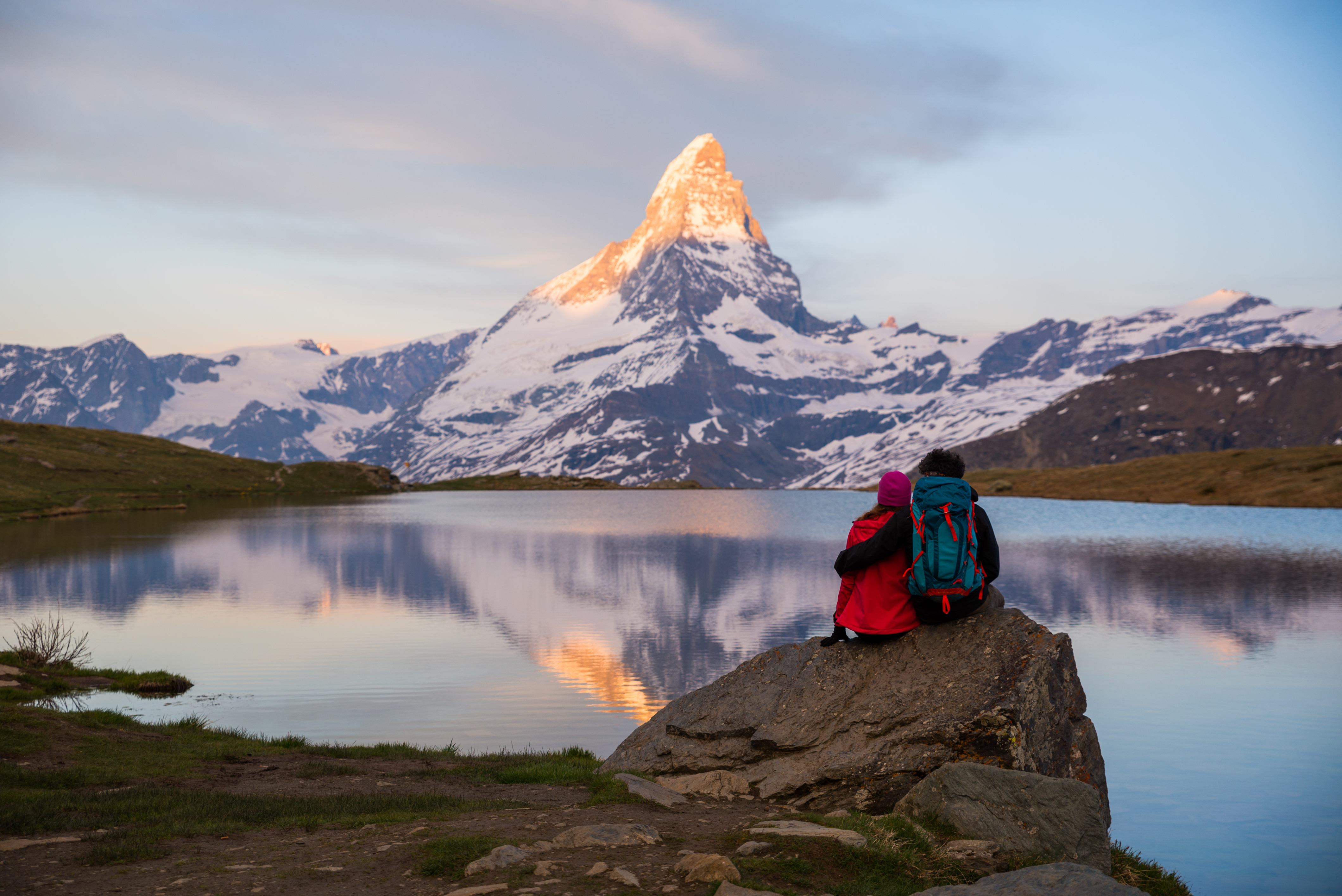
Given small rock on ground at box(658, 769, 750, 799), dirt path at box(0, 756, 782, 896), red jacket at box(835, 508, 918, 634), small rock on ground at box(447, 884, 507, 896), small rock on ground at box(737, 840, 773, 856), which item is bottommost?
small rock on ground at box(658, 769, 750, 799)

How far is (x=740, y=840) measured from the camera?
1294 cm

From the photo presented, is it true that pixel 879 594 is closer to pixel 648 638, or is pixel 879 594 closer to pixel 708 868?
pixel 708 868

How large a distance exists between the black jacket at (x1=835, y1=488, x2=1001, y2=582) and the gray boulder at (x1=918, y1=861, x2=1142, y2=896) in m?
5.99

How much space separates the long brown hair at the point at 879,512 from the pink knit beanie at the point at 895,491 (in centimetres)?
23

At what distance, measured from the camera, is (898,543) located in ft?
54.3

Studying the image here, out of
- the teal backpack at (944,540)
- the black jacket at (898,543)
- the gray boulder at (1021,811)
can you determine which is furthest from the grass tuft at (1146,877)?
the black jacket at (898,543)

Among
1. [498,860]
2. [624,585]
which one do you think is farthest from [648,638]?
[498,860]

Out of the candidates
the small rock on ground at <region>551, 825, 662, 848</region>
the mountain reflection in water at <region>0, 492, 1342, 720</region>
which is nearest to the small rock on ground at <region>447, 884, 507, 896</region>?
the small rock on ground at <region>551, 825, 662, 848</region>

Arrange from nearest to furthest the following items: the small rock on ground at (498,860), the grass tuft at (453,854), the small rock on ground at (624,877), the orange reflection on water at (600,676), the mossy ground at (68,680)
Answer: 1. the small rock on ground at (624,877)
2. the small rock on ground at (498,860)
3. the grass tuft at (453,854)
4. the mossy ground at (68,680)
5. the orange reflection on water at (600,676)

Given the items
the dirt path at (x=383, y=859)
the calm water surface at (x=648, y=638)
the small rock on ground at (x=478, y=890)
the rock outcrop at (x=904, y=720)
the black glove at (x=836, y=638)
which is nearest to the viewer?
the small rock on ground at (x=478, y=890)

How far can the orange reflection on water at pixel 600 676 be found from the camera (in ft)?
108

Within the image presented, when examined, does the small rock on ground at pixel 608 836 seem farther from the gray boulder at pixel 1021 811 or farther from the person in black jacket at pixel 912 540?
the person in black jacket at pixel 912 540

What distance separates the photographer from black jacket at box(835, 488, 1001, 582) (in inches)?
647

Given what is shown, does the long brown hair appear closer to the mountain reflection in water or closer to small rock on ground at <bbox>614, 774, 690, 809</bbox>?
small rock on ground at <bbox>614, 774, 690, 809</bbox>
